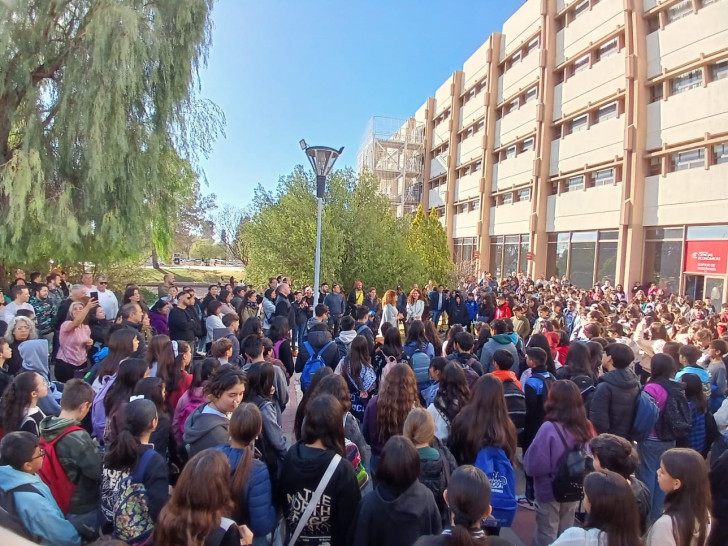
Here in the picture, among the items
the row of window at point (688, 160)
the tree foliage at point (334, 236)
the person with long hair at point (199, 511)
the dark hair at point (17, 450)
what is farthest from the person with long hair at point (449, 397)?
the row of window at point (688, 160)

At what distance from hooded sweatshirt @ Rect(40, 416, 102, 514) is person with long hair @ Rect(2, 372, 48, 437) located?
0.54 metres

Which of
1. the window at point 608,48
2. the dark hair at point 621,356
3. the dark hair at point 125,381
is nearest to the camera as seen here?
the dark hair at point 125,381

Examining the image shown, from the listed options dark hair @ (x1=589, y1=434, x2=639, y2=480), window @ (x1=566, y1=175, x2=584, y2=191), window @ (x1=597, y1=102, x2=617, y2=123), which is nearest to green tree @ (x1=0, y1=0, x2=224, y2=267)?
dark hair @ (x1=589, y1=434, x2=639, y2=480)

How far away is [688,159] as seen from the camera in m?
17.4

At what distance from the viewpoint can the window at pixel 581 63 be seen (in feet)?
74.4

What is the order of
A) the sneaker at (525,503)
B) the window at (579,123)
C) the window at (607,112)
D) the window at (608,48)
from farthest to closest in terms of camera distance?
the window at (579,123) < the window at (607,112) < the window at (608,48) < the sneaker at (525,503)

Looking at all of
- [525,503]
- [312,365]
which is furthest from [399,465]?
[525,503]

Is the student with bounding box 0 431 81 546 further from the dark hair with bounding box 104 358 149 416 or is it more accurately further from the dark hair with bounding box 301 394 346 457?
the dark hair with bounding box 301 394 346 457

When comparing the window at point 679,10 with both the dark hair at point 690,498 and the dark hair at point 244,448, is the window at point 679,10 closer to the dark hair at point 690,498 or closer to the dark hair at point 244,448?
the dark hair at point 690,498

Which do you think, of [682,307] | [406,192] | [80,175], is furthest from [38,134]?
[406,192]

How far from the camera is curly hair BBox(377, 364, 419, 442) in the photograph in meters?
3.57

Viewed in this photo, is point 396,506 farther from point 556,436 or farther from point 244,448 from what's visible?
point 556,436

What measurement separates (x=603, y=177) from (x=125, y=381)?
2286 cm

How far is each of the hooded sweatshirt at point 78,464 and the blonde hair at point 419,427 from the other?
187 cm
